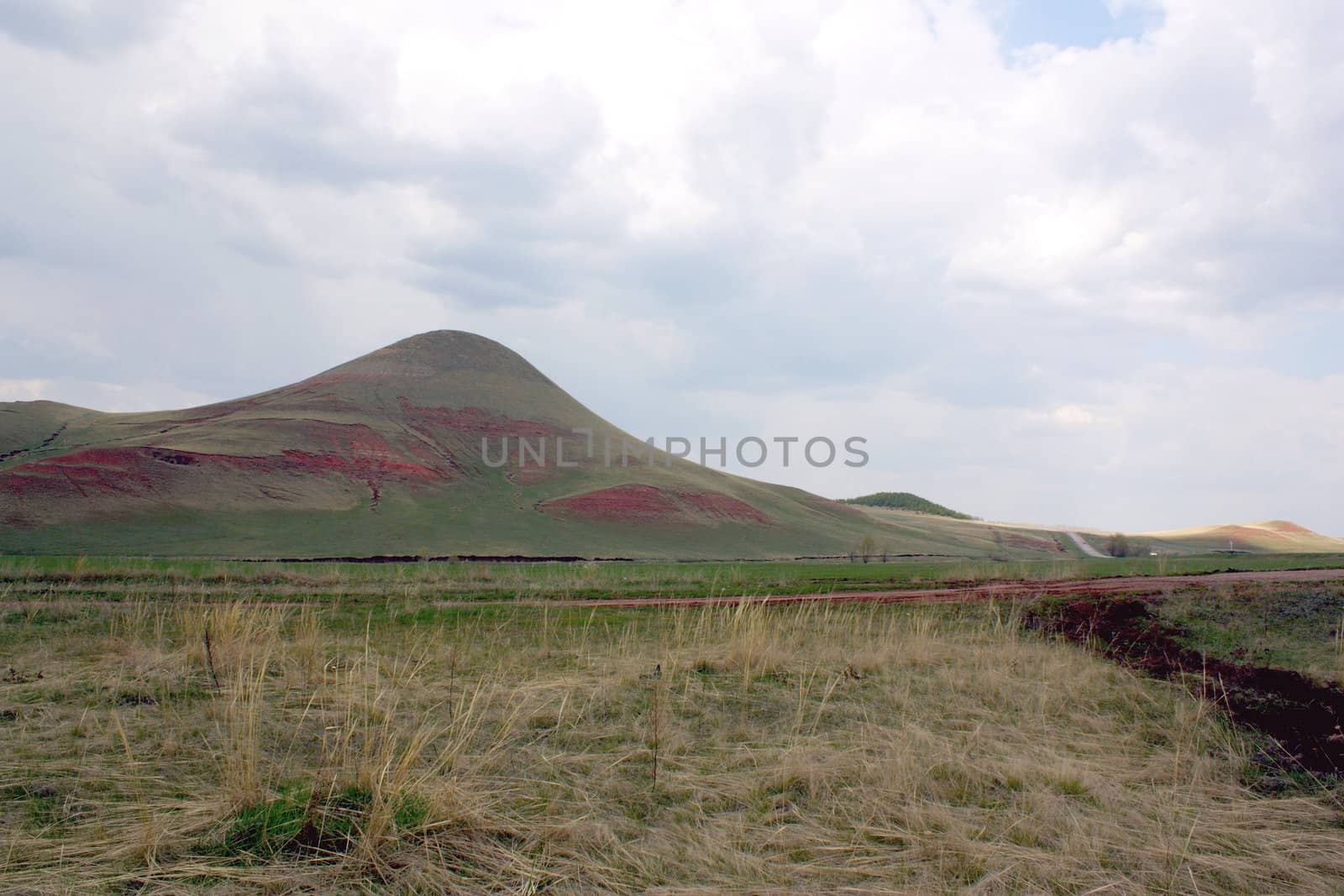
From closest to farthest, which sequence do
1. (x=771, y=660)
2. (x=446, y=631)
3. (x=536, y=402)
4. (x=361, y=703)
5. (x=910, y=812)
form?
(x=910, y=812) → (x=361, y=703) → (x=771, y=660) → (x=446, y=631) → (x=536, y=402)

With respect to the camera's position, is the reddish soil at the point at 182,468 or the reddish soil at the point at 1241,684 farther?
the reddish soil at the point at 182,468

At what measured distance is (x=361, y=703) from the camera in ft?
22.3

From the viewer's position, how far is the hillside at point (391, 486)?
56.8m

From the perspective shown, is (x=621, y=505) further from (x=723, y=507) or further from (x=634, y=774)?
(x=634, y=774)

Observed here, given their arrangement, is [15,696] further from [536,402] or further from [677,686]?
[536,402]

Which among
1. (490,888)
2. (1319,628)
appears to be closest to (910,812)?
(490,888)

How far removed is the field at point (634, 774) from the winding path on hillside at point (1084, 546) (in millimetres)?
92325

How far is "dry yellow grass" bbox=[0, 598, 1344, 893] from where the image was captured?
4113mm

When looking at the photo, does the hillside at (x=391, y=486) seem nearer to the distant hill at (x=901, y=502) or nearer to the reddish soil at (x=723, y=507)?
the reddish soil at (x=723, y=507)

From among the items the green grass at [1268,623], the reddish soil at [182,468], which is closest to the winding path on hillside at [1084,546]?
the reddish soil at [182,468]

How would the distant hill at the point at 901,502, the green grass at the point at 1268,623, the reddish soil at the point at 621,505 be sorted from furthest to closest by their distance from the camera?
1. the distant hill at the point at 901,502
2. the reddish soil at the point at 621,505
3. the green grass at the point at 1268,623

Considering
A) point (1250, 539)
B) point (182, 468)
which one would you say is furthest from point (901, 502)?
point (182, 468)

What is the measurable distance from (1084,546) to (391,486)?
81773 millimetres

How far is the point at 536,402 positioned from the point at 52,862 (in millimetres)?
102081
